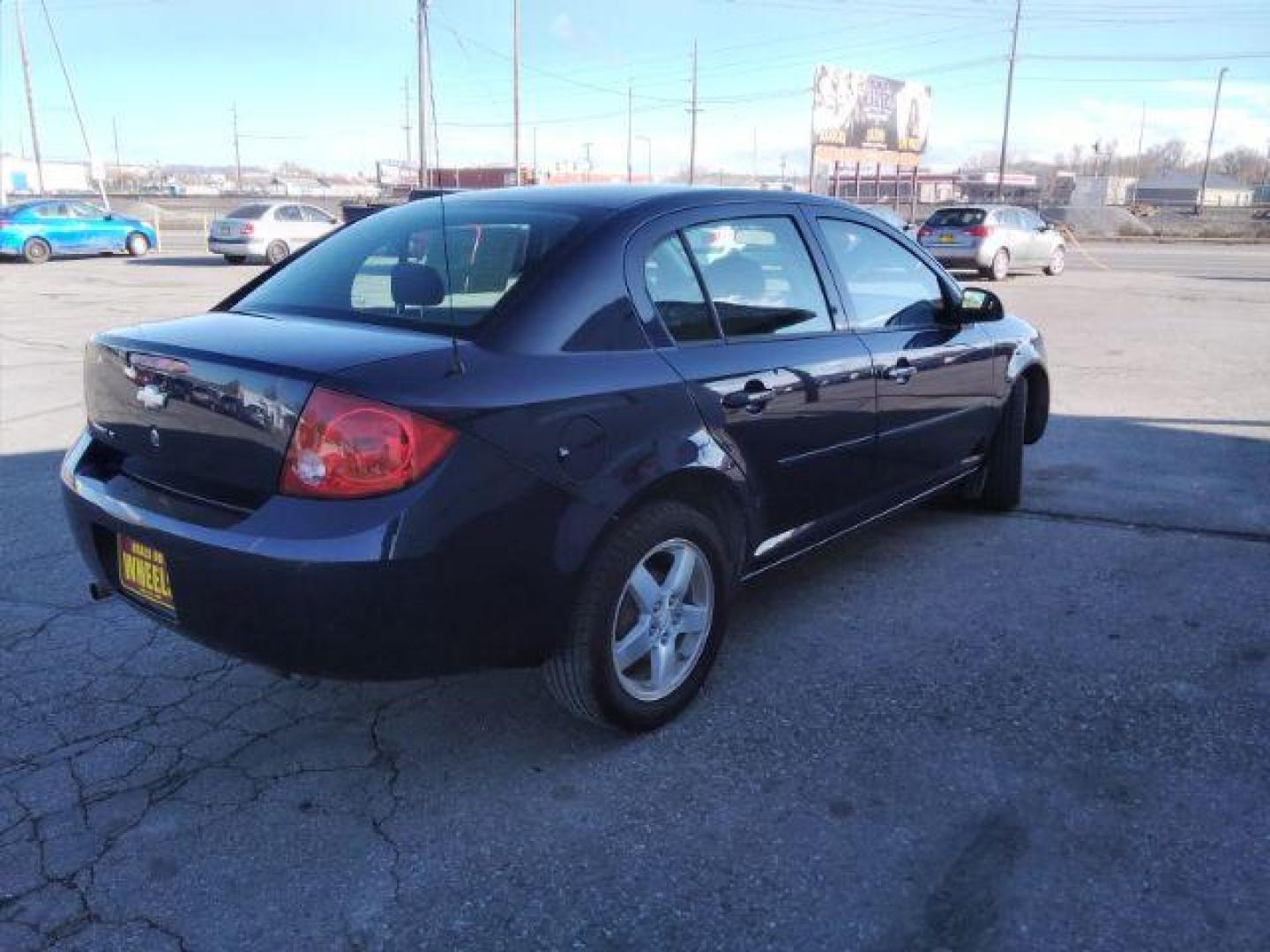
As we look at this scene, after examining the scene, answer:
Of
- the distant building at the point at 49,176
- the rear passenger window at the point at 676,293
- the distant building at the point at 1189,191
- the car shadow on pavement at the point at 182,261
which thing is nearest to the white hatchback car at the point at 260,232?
the car shadow on pavement at the point at 182,261

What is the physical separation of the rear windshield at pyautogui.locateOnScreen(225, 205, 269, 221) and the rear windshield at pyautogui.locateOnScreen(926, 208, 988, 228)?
14.5 meters

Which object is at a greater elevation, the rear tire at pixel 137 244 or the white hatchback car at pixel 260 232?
the white hatchback car at pixel 260 232

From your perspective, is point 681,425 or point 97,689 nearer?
point 681,425

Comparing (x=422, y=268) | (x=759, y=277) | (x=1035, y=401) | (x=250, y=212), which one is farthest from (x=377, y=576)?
(x=250, y=212)

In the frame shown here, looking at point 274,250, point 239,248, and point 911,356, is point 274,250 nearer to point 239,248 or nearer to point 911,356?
point 239,248

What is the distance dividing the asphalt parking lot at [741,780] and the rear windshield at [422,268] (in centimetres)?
127

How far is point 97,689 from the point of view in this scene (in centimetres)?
342

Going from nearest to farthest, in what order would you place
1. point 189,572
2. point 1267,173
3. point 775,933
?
point 775,933
point 189,572
point 1267,173

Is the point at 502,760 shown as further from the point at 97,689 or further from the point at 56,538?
the point at 56,538

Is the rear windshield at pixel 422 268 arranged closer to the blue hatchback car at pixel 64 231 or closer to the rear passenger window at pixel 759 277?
the rear passenger window at pixel 759 277

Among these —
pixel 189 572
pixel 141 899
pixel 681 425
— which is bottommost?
pixel 141 899

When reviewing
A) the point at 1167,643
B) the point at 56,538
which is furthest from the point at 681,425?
the point at 56,538

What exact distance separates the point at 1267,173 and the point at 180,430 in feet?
471

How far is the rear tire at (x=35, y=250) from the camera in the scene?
2377 centimetres
